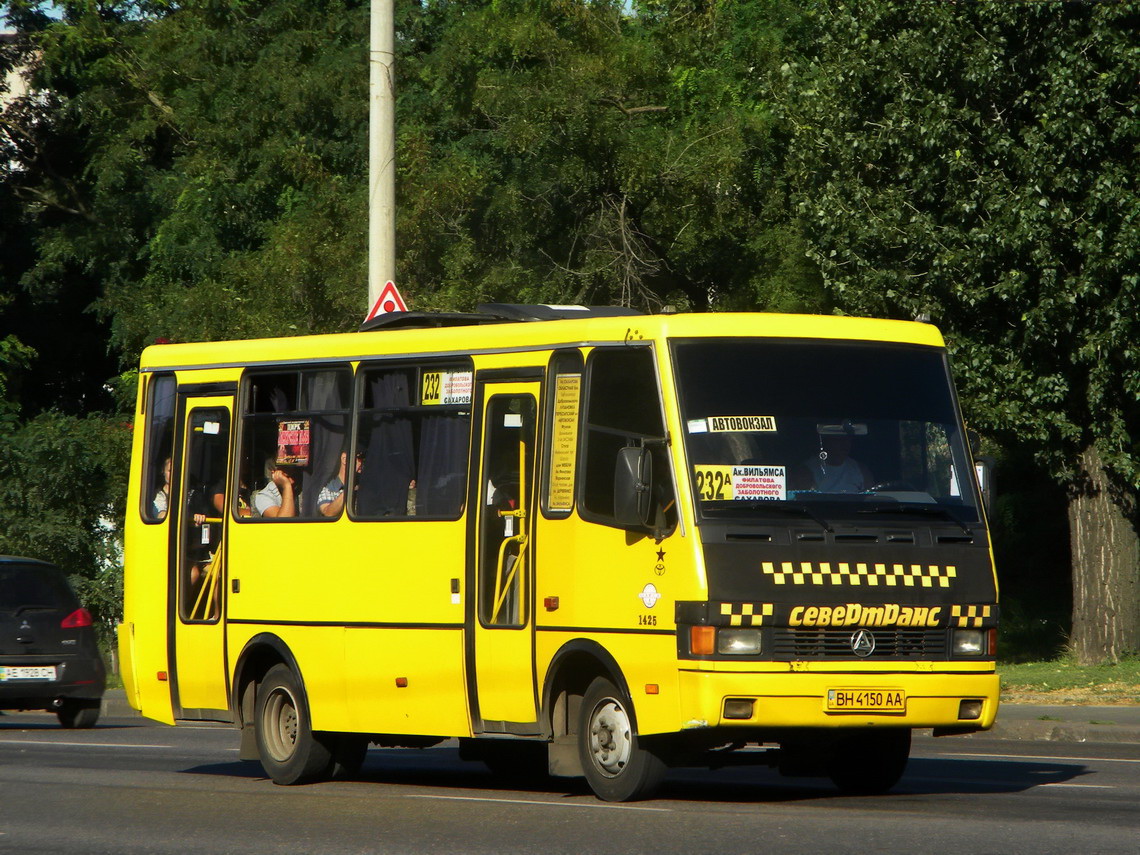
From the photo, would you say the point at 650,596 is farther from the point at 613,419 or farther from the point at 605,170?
the point at 605,170

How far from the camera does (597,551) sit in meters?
11.2

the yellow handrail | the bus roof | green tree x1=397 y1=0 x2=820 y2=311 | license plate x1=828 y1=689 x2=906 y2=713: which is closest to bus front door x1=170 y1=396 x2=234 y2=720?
the yellow handrail

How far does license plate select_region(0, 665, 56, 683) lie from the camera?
19359 millimetres

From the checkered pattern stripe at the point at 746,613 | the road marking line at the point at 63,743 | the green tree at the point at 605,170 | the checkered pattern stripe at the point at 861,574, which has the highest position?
the green tree at the point at 605,170

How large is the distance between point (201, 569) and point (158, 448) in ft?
3.79

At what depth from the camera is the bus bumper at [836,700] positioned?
10.5 metres

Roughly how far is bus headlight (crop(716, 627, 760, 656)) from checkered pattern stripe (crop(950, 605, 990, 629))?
1236 millimetres

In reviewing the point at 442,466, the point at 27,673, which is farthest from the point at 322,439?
the point at 27,673

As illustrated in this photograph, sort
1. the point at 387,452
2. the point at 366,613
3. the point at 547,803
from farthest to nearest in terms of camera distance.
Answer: the point at 387,452
the point at 366,613
the point at 547,803

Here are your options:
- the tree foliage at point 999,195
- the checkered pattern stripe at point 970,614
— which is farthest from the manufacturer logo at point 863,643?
the tree foliage at point 999,195

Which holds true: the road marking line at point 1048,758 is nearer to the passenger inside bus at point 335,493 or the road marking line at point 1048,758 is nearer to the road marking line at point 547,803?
the road marking line at point 547,803

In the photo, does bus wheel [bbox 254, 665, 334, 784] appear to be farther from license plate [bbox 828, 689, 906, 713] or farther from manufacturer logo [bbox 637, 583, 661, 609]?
license plate [bbox 828, 689, 906, 713]

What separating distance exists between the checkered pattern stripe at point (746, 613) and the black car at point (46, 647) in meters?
10.9

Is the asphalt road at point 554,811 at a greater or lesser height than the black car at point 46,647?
lesser
